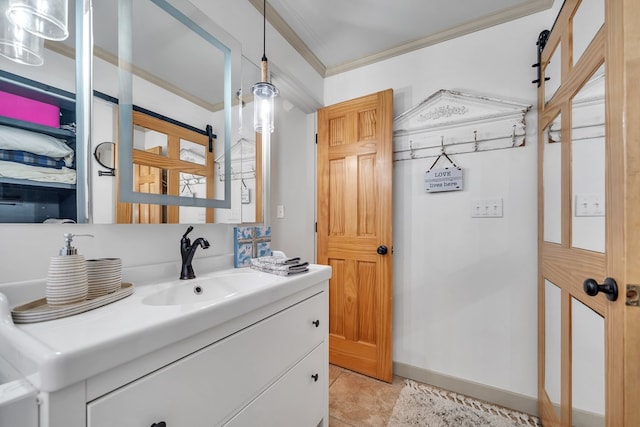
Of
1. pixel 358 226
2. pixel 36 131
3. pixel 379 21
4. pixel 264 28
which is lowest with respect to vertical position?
pixel 358 226

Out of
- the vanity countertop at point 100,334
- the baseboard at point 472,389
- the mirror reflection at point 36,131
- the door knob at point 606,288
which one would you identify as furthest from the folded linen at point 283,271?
the baseboard at point 472,389

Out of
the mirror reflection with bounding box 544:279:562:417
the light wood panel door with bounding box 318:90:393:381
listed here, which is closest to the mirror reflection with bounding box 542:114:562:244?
the mirror reflection with bounding box 544:279:562:417

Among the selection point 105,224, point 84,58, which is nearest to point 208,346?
point 105,224

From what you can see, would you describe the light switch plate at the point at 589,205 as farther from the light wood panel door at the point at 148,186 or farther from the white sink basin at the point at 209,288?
the light wood panel door at the point at 148,186

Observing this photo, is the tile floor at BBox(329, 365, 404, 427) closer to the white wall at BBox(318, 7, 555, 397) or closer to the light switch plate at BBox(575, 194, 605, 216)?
the white wall at BBox(318, 7, 555, 397)

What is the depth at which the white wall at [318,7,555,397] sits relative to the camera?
1656 mm

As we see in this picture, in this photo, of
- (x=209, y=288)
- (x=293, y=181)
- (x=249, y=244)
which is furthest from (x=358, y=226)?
(x=209, y=288)

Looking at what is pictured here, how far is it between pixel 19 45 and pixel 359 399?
2.31 meters

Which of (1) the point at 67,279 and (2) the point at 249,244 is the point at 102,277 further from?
(2) the point at 249,244

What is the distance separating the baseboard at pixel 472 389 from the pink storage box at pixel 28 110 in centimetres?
239

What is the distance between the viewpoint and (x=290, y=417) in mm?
1076

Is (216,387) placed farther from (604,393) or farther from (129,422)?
(604,393)

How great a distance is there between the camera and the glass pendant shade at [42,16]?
72 cm

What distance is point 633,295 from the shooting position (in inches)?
28.1
